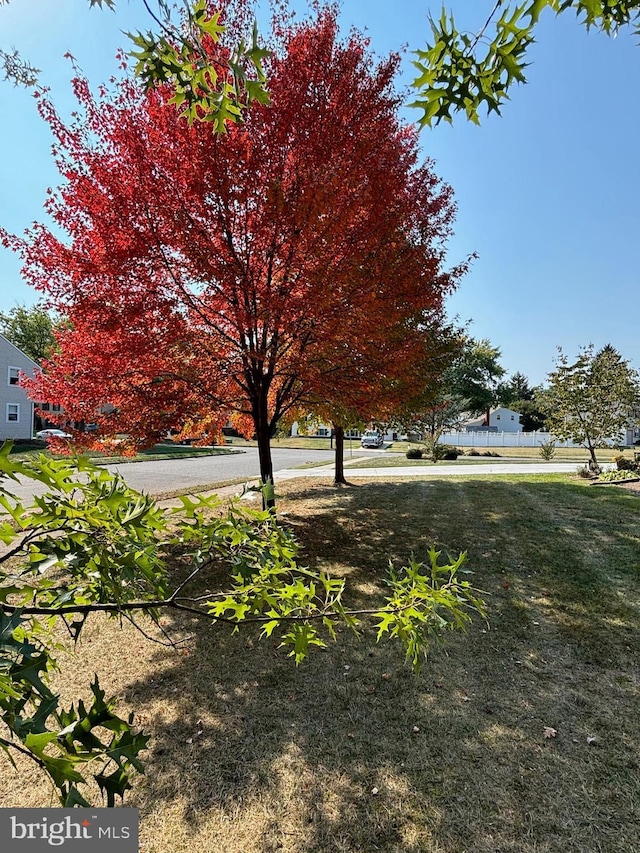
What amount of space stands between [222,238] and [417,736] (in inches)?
212

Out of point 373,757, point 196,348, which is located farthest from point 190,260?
point 373,757

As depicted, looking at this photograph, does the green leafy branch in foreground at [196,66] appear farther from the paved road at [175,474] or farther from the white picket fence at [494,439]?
the white picket fence at [494,439]

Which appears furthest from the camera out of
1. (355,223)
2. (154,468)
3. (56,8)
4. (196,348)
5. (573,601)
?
(154,468)

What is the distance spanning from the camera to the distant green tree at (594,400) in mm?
14305

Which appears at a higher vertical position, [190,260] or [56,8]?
[56,8]

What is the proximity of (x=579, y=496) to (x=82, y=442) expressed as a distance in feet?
32.0

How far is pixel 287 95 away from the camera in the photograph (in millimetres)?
5031

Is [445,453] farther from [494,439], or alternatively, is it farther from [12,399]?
[12,399]

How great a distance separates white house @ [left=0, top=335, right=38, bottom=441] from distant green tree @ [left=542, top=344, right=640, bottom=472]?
27461 millimetres

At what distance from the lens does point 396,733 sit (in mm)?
2850

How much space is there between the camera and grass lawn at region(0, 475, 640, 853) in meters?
2.19

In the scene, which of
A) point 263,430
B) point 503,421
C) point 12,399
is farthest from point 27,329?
point 503,421

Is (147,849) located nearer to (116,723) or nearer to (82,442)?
(116,723)

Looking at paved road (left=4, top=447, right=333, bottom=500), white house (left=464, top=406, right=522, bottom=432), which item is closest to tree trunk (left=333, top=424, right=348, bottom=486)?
paved road (left=4, top=447, right=333, bottom=500)
